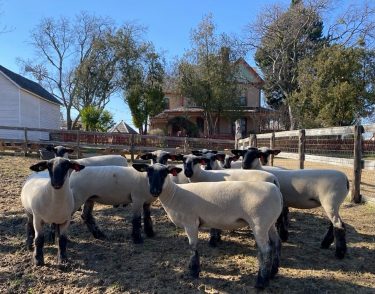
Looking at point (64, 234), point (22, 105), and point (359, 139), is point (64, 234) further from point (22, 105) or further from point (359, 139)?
point (22, 105)

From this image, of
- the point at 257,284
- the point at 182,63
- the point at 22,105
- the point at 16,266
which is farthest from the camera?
the point at 182,63

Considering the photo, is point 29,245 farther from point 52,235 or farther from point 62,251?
point 62,251

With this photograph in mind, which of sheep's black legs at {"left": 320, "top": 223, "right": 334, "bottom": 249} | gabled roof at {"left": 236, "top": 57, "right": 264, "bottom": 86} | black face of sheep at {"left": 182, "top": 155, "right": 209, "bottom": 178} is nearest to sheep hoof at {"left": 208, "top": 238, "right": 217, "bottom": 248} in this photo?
black face of sheep at {"left": 182, "top": 155, "right": 209, "bottom": 178}

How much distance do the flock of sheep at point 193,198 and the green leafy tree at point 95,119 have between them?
3393 centimetres

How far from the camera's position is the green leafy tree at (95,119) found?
4028cm

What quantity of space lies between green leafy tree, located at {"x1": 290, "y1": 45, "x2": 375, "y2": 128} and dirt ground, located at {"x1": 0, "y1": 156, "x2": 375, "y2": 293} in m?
23.7

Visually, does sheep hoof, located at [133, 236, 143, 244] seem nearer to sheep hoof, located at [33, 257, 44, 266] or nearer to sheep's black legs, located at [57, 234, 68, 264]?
sheep's black legs, located at [57, 234, 68, 264]

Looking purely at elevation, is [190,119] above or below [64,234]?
above

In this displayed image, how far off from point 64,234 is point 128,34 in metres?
40.5

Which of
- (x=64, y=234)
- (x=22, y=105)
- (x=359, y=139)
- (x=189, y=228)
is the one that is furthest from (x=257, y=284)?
(x=22, y=105)

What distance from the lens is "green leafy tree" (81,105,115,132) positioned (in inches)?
1586

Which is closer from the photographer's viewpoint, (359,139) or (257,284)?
(257,284)

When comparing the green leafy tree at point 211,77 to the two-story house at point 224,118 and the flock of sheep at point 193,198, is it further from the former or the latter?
the flock of sheep at point 193,198

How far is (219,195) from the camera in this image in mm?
5508
